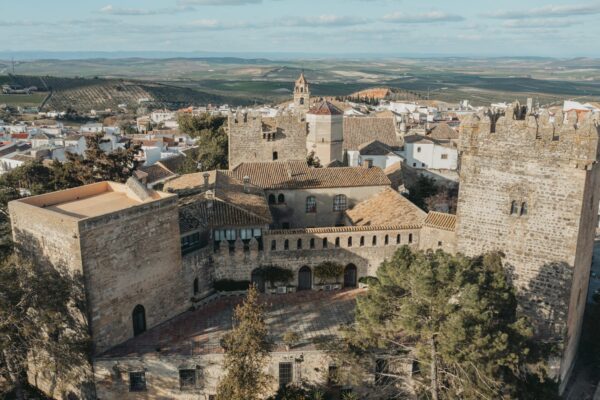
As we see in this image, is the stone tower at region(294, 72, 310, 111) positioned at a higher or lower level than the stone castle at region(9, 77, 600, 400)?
higher

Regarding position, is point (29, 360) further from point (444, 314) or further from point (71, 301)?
point (444, 314)

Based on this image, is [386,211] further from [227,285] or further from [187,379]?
[187,379]

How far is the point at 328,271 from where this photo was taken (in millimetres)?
29062

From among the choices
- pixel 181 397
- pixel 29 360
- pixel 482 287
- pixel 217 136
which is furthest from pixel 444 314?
pixel 217 136

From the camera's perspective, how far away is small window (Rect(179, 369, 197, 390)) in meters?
22.3

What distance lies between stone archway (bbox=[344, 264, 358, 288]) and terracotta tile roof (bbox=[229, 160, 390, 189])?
741 cm

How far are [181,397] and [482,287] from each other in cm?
1300

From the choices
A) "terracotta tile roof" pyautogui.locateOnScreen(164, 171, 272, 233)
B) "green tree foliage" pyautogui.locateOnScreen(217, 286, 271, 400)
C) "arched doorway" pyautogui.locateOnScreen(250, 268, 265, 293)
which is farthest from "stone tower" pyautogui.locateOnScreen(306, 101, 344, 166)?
"green tree foliage" pyautogui.locateOnScreen(217, 286, 271, 400)

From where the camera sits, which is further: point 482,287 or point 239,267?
point 239,267

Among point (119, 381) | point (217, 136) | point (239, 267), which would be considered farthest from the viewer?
point (217, 136)

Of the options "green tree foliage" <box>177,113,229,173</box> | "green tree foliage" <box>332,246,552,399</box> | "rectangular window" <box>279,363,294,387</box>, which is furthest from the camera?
"green tree foliage" <box>177,113,229,173</box>

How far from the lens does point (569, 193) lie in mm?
21344

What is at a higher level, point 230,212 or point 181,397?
point 230,212

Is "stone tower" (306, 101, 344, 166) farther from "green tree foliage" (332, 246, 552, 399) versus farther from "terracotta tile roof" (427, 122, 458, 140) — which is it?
"terracotta tile roof" (427, 122, 458, 140)
